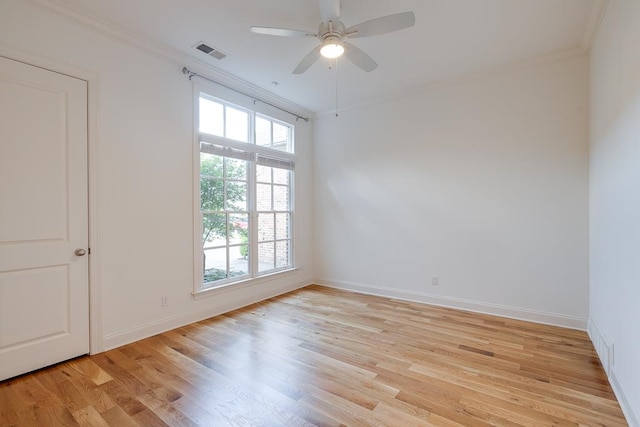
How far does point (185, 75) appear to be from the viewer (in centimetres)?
336

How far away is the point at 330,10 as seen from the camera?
2.17m

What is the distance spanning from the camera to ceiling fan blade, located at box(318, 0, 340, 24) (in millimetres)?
2109

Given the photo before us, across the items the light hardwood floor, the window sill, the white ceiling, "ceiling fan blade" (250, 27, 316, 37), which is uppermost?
the white ceiling

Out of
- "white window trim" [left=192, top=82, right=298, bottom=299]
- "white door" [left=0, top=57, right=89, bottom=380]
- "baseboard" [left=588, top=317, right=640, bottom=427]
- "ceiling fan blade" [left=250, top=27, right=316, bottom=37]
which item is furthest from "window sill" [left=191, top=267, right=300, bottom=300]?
"baseboard" [left=588, top=317, right=640, bottom=427]

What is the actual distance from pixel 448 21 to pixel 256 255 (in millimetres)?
3389

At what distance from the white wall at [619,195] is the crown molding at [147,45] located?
11.5 feet

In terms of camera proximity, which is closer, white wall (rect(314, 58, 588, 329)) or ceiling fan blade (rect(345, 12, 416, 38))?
ceiling fan blade (rect(345, 12, 416, 38))

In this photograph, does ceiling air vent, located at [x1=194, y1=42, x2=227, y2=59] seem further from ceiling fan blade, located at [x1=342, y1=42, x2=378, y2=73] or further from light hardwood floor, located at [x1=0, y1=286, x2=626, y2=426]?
light hardwood floor, located at [x1=0, y1=286, x2=626, y2=426]

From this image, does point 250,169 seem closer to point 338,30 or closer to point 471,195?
point 338,30

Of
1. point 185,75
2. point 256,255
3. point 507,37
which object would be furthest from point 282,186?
point 507,37

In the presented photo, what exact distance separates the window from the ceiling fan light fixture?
1.75 metres

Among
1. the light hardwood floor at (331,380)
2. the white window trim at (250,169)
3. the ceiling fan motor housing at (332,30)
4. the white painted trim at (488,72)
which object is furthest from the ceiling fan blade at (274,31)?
the light hardwood floor at (331,380)

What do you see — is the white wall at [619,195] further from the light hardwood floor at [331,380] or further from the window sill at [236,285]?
the window sill at [236,285]

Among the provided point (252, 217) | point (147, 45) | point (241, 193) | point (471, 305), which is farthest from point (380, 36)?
point (471, 305)
